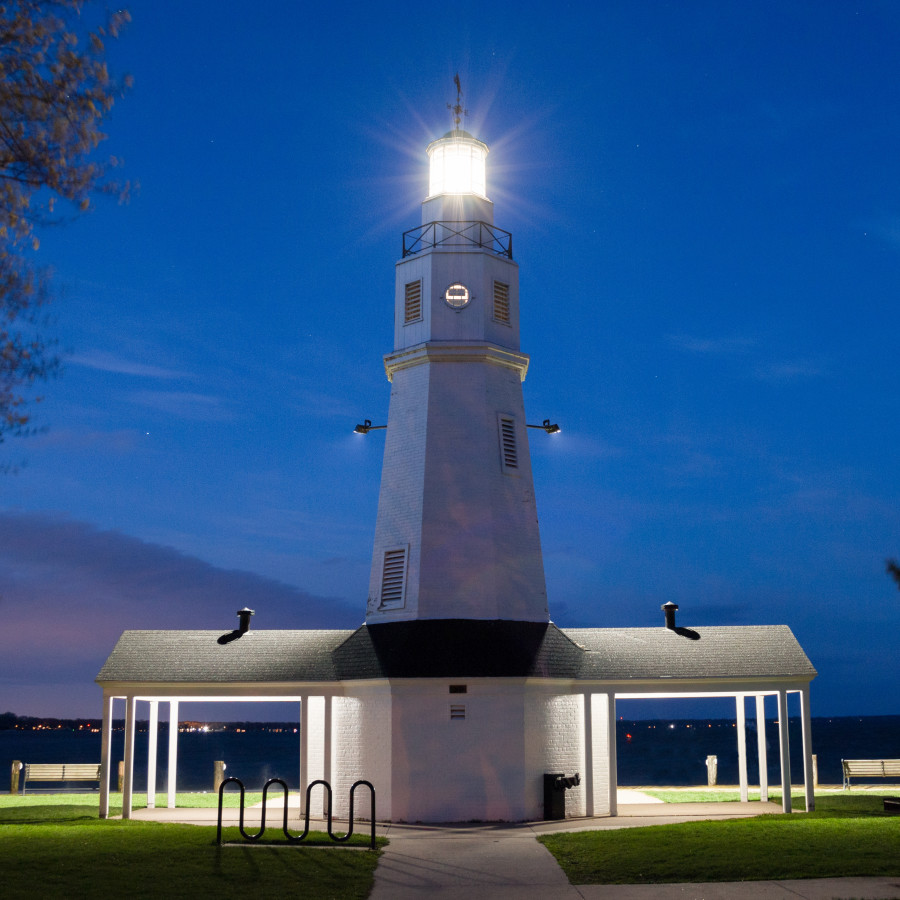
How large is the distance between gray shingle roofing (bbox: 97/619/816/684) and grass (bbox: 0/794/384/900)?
13.3 feet

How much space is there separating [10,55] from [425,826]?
14210 millimetres

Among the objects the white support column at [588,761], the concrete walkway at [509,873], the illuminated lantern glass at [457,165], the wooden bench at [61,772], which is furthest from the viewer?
the wooden bench at [61,772]

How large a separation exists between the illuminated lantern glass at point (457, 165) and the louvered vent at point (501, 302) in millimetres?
2238

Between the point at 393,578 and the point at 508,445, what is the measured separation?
3.64m

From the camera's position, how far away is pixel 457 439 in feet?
70.0

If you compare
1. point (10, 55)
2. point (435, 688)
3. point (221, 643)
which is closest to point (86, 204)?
point (10, 55)

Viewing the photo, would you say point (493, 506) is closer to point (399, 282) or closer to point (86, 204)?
point (399, 282)

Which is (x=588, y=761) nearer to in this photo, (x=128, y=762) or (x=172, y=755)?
(x=128, y=762)

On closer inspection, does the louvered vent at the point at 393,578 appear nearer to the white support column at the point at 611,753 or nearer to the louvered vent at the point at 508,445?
the louvered vent at the point at 508,445

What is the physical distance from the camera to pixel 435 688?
19.5 m

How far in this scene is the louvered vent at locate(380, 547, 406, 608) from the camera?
21.0 metres

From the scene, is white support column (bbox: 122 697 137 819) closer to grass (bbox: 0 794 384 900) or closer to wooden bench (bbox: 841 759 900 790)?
grass (bbox: 0 794 384 900)

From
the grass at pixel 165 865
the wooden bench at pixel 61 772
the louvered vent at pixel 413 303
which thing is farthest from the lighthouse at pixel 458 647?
the wooden bench at pixel 61 772

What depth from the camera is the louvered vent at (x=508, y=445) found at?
853 inches
